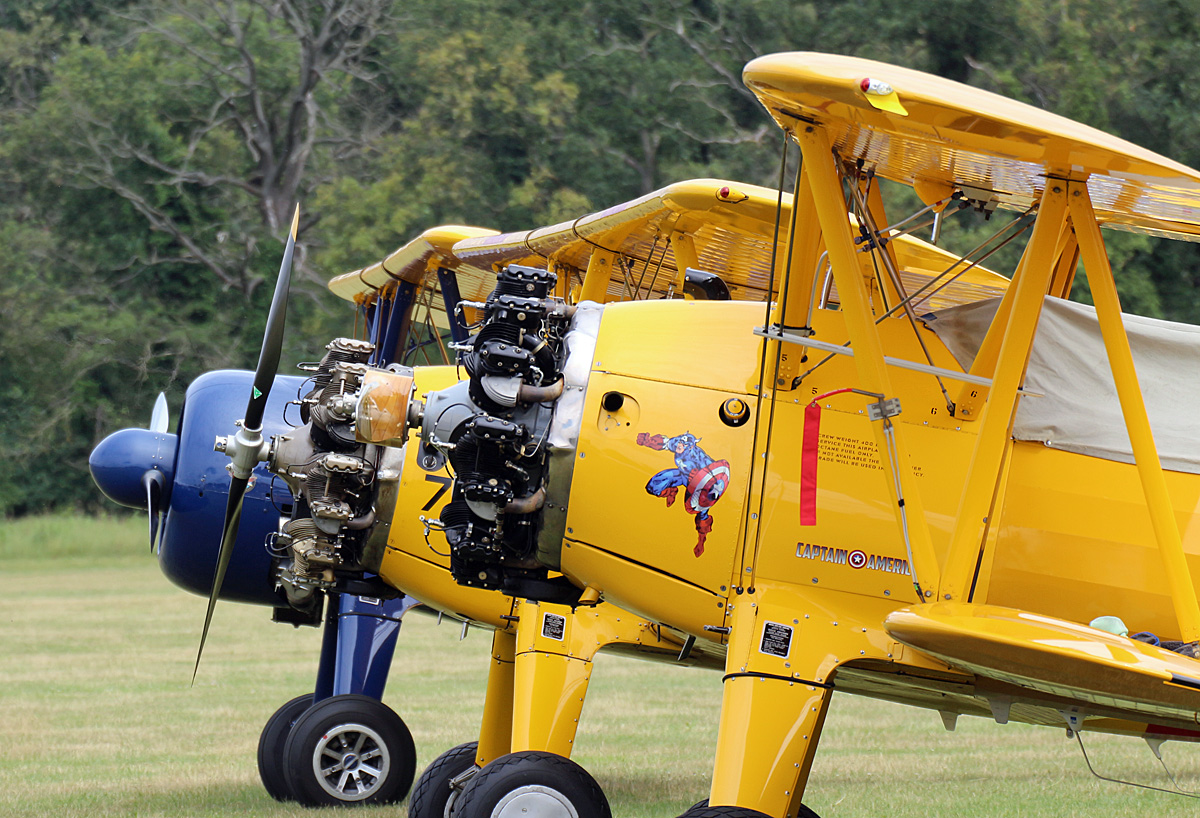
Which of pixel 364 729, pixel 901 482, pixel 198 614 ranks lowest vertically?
pixel 198 614

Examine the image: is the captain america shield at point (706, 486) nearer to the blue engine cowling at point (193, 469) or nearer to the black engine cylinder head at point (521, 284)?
the black engine cylinder head at point (521, 284)

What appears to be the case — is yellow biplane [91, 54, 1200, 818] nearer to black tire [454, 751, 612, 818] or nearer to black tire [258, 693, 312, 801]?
black tire [454, 751, 612, 818]

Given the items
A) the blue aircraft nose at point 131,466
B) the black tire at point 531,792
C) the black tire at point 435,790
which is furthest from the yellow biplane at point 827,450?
the blue aircraft nose at point 131,466

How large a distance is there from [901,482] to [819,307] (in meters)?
0.95

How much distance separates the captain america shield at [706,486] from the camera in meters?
5.62

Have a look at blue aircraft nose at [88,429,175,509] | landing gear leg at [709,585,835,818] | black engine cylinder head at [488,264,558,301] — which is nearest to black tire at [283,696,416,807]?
blue aircraft nose at [88,429,175,509]

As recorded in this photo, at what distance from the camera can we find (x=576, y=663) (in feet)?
23.7

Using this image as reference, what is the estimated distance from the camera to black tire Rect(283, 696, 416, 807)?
898 cm

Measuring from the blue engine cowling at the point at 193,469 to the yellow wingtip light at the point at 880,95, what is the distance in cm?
479

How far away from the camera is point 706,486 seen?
5.63 metres

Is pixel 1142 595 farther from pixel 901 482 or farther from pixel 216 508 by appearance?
pixel 216 508

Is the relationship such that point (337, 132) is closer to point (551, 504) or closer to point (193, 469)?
point (193, 469)

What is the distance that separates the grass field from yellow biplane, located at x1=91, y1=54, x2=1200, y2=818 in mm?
3516

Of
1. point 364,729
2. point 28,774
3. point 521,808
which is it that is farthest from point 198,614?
point 521,808
